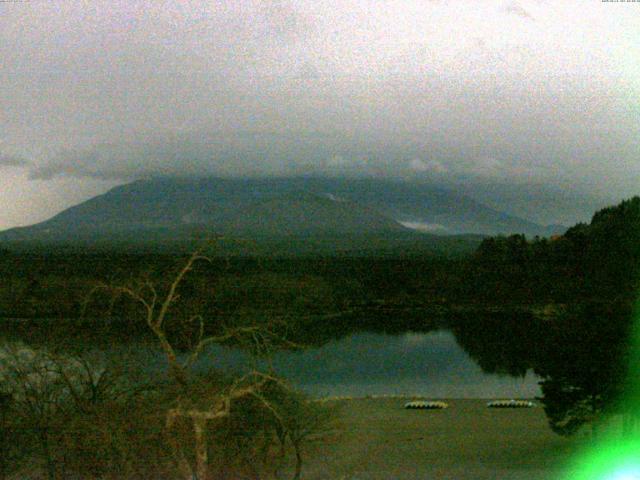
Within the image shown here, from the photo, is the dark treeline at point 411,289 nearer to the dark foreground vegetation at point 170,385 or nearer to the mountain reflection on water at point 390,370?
the dark foreground vegetation at point 170,385

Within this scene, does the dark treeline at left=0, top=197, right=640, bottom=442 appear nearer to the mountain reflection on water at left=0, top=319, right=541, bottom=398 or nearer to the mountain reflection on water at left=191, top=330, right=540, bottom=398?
the mountain reflection on water at left=0, top=319, right=541, bottom=398

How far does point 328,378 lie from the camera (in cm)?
2548

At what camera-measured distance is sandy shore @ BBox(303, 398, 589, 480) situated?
35.6 feet

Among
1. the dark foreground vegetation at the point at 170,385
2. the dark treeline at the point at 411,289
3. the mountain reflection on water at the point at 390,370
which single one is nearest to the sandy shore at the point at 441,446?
the dark foreground vegetation at the point at 170,385

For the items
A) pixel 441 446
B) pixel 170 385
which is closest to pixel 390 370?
pixel 441 446

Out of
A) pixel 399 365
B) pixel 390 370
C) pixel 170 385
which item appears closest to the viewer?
pixel 170 385

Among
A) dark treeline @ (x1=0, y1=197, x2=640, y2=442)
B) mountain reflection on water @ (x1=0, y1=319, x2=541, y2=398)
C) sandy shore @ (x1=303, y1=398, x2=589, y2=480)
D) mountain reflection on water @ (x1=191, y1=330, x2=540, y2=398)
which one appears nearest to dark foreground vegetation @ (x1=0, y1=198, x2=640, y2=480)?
dark treeline @ (x1=0, y1=197, x2=640, y2=442)

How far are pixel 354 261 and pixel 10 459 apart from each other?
188 ft

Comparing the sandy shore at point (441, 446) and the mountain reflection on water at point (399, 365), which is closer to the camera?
the sandy shore at point (441, 446)

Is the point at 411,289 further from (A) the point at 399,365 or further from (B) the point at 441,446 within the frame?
(B) the point at 441,446

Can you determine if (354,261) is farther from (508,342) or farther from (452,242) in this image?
(452,242)

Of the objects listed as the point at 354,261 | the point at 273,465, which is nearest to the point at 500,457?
the point at 273,465

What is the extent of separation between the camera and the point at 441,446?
1337cm

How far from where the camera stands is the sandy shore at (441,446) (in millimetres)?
10852
